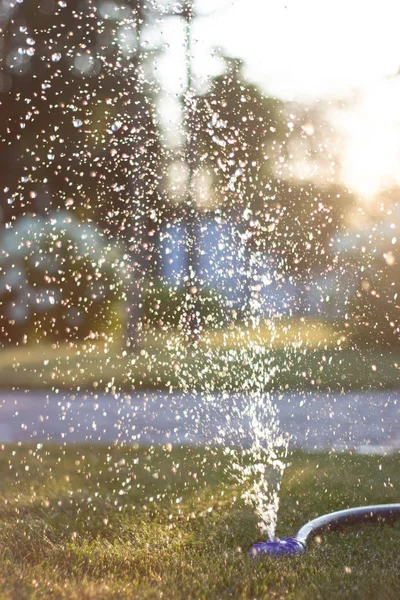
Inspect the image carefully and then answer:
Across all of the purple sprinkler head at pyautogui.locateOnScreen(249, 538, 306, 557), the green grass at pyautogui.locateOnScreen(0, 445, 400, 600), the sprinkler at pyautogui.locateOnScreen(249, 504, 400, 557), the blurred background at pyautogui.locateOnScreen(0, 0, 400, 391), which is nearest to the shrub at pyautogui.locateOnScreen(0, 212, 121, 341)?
the blurred background at pyautogui.locateOnScreen(0, 0, 400, 391)

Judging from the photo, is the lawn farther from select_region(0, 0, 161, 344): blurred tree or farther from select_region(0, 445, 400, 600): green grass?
select_region(0, 445, 400, 600): green grass

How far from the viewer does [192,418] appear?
7953mm

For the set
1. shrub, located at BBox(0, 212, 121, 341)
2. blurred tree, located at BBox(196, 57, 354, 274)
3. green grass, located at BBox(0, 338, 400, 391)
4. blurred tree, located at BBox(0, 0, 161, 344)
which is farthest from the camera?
shrub, located at BBox(0, 212, 121, 341)

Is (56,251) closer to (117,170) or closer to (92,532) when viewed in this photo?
(117,170)

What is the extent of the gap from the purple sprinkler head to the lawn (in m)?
5.98

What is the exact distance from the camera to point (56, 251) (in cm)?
1410

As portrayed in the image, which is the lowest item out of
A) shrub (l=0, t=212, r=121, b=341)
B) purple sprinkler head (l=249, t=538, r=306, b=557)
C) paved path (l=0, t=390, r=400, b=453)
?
purple sprinkler head (l=249, t=538, r=306, b=557)

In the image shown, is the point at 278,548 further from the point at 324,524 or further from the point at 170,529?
the point at 170,529

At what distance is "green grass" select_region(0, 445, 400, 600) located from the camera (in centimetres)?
323

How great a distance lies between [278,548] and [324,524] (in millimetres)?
608

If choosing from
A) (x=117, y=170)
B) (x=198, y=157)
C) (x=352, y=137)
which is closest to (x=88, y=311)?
(x=117, y=170)

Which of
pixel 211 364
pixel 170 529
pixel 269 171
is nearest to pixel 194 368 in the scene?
pixel 211 364

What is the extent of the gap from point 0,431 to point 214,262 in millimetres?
10648

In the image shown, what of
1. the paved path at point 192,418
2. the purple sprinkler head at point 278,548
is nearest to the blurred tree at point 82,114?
the paved path at point 192,418
